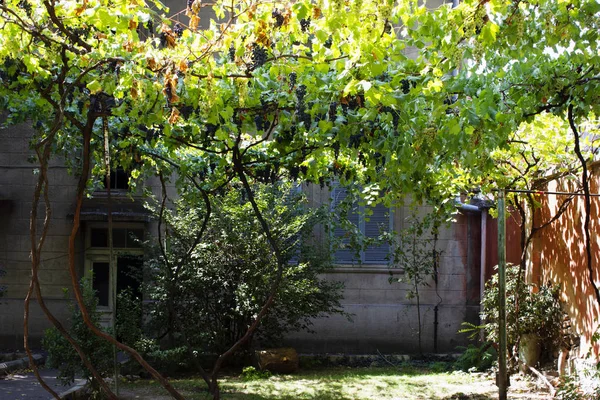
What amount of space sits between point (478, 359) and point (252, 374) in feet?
12.1

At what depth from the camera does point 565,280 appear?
10156 millimetres

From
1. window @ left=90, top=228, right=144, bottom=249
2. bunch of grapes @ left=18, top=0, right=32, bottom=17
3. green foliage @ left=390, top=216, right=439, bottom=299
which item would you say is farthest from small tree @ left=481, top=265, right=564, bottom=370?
window @ left=90, top=228, right=144, bottom=249

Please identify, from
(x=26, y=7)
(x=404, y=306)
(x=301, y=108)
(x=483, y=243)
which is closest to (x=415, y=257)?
(x=404, y=306)

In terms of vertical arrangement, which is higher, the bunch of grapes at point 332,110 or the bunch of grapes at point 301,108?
the bunch of grapes at point 301,108

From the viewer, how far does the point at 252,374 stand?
39.8ft

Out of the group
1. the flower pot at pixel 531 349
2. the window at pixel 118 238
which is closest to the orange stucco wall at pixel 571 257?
the flower pot at pixel 531 349

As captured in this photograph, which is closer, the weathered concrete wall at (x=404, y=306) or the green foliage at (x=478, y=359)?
the green foliage at (x=478, y=359)

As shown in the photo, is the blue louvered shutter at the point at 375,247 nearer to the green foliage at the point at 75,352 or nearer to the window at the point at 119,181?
the window at the point at 119,181

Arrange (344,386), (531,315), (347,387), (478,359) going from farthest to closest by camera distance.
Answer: (478,359)
(344,386)
(347,387)
(531,315)

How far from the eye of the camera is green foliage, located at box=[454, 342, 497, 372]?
11.7 metres

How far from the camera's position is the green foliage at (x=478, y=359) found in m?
11.7

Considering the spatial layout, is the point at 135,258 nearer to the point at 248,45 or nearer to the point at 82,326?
the point at 82,326

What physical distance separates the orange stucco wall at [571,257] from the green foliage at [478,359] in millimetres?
1337

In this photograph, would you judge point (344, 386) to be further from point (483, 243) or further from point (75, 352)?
point (483, 243)
